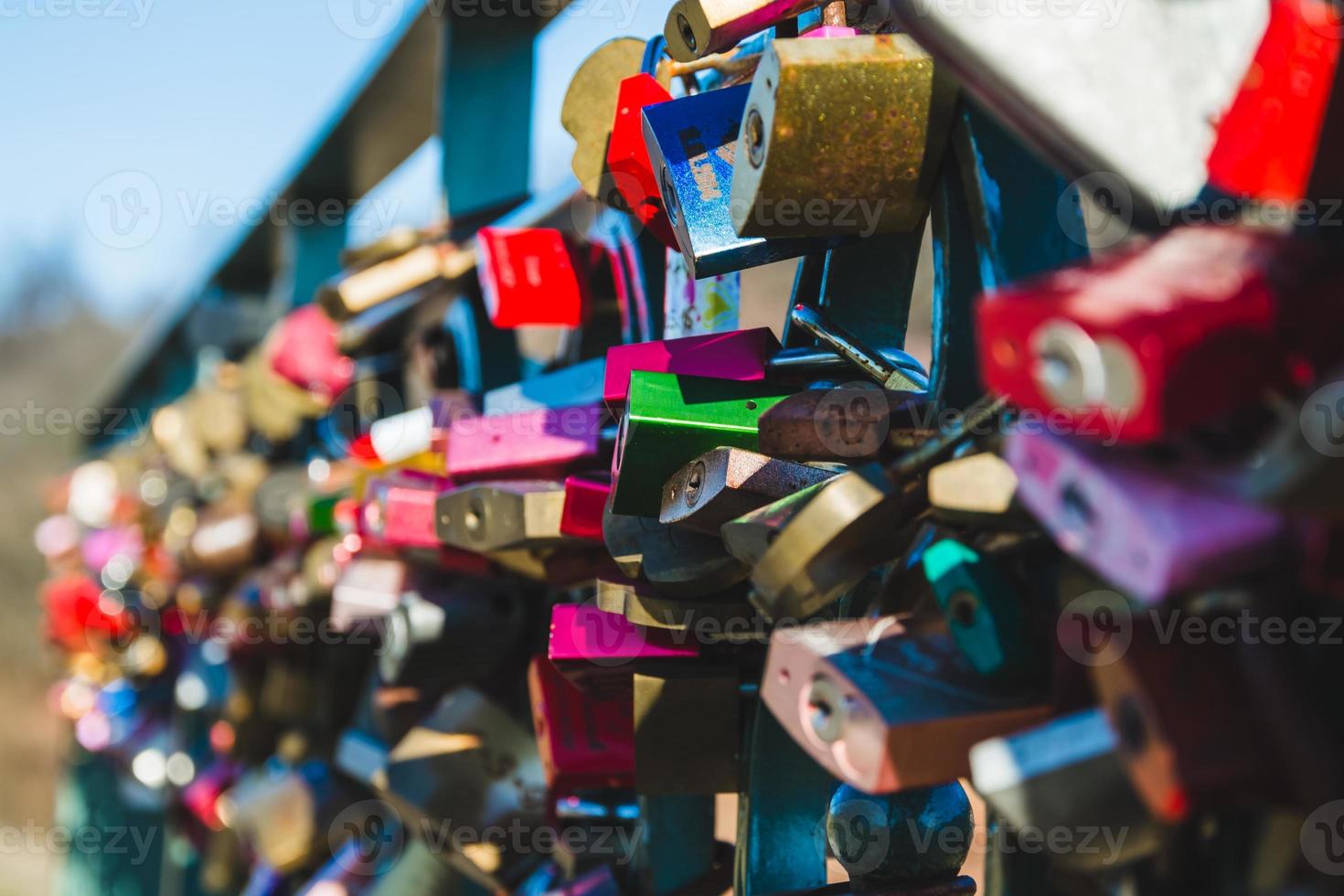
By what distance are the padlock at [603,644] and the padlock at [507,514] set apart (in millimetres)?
71

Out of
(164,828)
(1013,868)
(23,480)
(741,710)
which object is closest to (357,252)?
(741,710)

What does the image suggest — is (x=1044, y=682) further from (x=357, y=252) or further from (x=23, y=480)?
(x=23, y=480)

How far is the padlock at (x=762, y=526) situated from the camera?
1.53ft

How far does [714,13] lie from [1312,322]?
0.31 metres

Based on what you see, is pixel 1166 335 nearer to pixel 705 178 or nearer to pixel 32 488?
pixel 705 178

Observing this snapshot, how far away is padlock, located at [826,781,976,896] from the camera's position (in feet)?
2.00

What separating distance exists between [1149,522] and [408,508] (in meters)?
0.67

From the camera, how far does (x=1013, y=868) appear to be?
0.48m

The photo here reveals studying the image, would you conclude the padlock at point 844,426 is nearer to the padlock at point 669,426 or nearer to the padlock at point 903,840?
the padlock at point 669,426

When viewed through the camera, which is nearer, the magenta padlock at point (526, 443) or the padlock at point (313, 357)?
the magenta padlock at point (526, 443)

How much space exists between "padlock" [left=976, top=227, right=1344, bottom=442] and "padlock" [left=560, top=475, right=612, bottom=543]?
0.37 meters

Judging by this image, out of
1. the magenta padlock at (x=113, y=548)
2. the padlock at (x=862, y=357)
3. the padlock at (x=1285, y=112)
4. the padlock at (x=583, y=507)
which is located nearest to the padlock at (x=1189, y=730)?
the padlock at (x=1285, y=112)

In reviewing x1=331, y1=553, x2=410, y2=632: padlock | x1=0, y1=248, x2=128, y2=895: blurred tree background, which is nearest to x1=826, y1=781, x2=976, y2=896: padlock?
x1=331, y1=553, x2=410, y2=632: padlock

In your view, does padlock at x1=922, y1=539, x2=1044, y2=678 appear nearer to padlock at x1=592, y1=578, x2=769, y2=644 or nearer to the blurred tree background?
padlock at x1=592, y1=578, x2=769, y2=644
